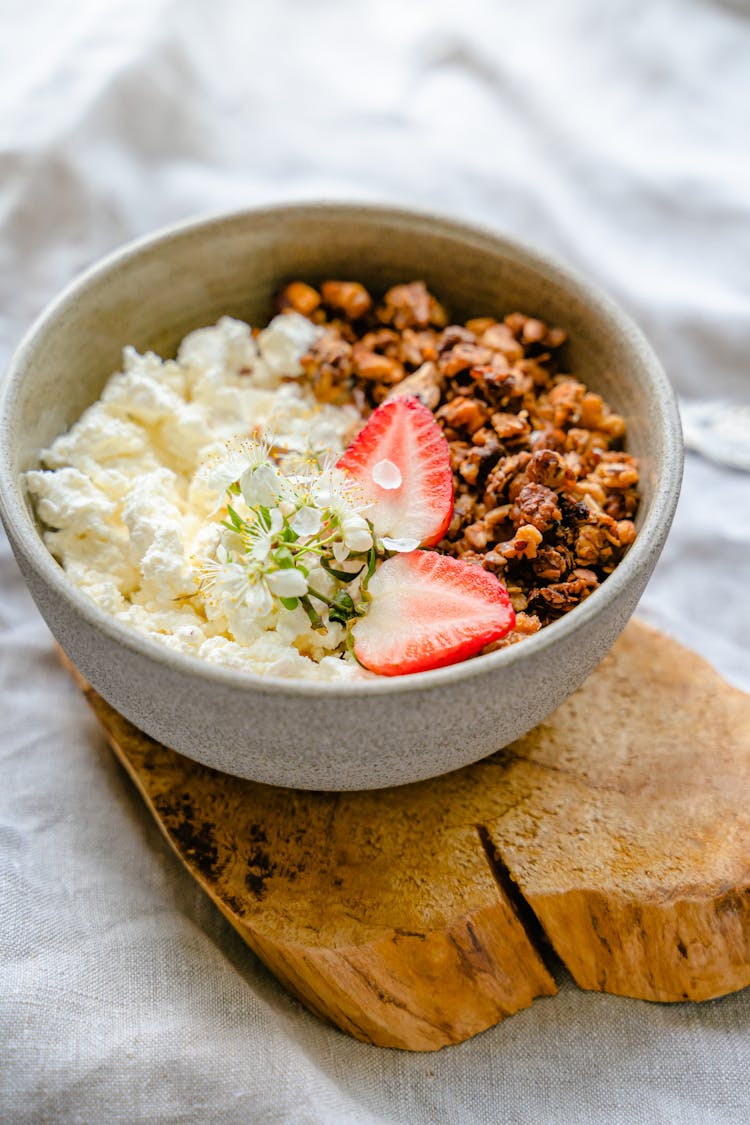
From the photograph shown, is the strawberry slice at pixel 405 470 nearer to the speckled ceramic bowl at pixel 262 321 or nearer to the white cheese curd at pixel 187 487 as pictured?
the white cheese curd at pixel 187 487

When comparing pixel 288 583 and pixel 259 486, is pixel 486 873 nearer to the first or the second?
pixel 288 583

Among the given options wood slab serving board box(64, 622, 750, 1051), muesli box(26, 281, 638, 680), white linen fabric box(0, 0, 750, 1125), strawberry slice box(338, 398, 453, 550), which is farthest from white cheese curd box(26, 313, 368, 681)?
white linen fabric box(0, 0, 750, 1125)

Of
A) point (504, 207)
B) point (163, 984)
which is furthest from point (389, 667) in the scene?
point (504, 207)

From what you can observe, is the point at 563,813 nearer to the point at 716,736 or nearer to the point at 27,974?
the point at 716,736

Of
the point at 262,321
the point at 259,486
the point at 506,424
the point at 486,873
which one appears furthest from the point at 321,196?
the point at 486,873

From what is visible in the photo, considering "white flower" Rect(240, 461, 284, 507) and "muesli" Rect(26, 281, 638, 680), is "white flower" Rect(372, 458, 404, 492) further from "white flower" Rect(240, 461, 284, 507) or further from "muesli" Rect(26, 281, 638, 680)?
"white flower" Rect(240, 461, 284, 507)

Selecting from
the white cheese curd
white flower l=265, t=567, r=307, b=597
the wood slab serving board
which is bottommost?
the wood slab serving board
